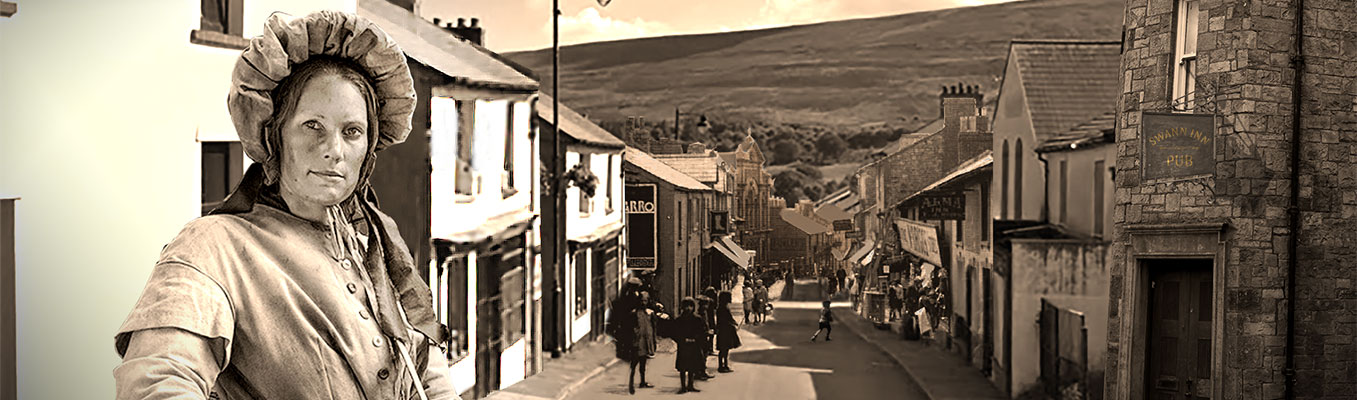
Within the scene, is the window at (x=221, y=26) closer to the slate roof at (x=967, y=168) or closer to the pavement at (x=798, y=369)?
the pavement at (x=798, y=369)

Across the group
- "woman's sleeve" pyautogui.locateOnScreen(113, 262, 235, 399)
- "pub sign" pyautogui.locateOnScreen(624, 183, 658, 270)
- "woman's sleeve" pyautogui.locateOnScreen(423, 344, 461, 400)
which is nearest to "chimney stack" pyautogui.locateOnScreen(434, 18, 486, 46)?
"pub sign" pyautogui.locateOnScreen(624, 183, 658, 270)

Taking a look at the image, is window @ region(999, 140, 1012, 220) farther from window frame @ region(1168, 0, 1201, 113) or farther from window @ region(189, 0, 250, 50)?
window @ region(189, 0, 250, 50)

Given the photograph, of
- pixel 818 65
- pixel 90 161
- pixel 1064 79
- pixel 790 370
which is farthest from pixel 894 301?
pixel 90 161

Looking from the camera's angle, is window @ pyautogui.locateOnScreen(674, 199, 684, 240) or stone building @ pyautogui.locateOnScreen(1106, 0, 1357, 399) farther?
window @ pyautogui.locateOnScreen(674, 199, 684, 240)

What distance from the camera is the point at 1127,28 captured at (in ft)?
23.1

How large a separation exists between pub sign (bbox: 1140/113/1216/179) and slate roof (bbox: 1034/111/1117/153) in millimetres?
823

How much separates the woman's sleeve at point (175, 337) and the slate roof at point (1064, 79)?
22.5 ft

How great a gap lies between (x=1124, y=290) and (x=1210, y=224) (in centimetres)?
75

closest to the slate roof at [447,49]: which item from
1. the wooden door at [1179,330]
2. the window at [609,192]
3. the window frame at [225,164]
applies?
the window at [609,192]

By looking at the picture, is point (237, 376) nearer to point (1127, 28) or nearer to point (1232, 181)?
point (1232, 181)

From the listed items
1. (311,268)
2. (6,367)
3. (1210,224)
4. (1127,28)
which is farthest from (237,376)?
(1127,28)

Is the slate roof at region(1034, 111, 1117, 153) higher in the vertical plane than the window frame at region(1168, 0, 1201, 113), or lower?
lower

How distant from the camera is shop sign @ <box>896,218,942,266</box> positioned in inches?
297

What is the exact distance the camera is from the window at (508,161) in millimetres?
7496
